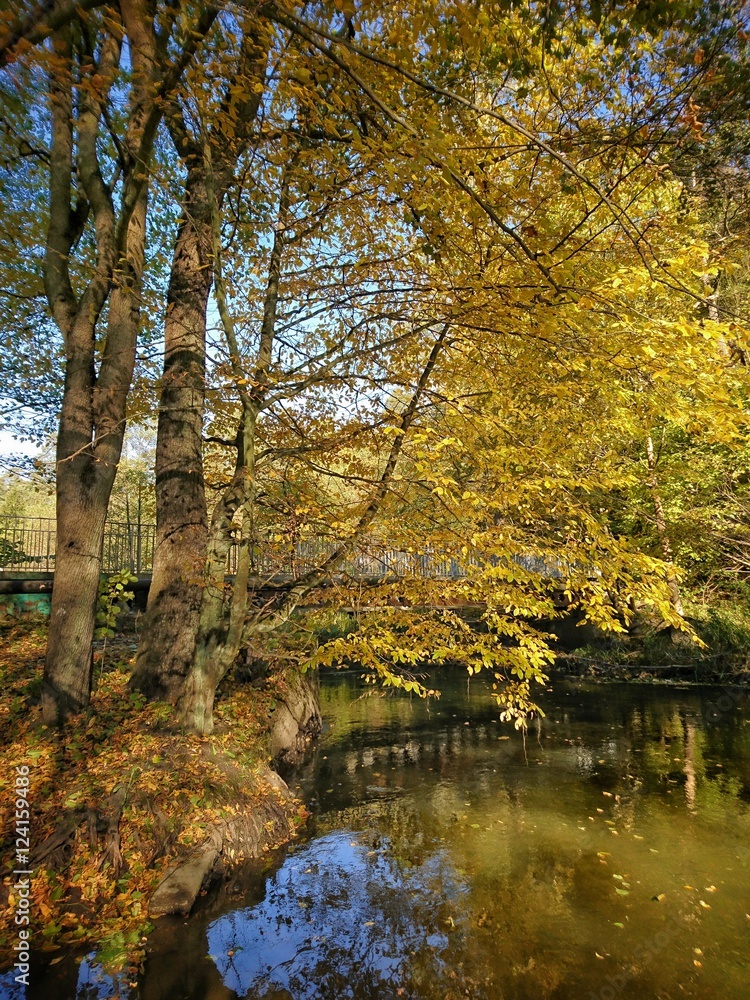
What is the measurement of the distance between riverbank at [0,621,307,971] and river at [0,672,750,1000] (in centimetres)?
30

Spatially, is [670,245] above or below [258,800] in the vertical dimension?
above

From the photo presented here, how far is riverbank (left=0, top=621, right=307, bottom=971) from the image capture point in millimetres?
4414

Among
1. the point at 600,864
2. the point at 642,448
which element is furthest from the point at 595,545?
the point at 642,448

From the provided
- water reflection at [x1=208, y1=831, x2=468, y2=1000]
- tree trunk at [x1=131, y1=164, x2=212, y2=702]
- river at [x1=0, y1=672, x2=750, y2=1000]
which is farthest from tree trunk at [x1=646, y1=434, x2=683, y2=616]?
tree trunk at [x1=131, y1=164, x2=212, y2=702]

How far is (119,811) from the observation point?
509 cm

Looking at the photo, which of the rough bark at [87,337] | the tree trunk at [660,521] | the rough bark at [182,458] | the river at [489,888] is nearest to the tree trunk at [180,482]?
the rough bark at [182,458]

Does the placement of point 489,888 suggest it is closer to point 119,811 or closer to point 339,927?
point 339,927

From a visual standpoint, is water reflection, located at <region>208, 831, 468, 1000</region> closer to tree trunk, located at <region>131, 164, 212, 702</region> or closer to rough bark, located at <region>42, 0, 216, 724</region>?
tree trunk, located at <region>131, 164, 212, 702</region>

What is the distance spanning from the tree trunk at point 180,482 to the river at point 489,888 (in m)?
2.56

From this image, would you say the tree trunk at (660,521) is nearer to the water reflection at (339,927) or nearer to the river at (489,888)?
the river at (489,888)

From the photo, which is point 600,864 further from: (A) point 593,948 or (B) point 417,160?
(B) point 417,160

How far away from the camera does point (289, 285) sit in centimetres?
686

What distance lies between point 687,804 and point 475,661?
4149 mm

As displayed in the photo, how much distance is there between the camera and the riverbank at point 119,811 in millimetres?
4414
